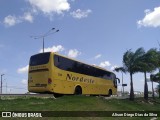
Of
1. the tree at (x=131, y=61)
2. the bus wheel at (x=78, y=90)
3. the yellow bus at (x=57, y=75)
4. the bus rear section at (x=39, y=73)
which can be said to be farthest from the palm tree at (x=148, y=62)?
the bus rear section at (x=39, y=73)

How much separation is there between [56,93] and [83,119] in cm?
1016

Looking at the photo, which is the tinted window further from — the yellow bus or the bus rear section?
the bus rear section

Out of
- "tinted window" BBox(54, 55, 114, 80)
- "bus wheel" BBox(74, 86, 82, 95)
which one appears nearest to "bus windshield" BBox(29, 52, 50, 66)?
"tinted window" BBox(54, 55, 114, 80)

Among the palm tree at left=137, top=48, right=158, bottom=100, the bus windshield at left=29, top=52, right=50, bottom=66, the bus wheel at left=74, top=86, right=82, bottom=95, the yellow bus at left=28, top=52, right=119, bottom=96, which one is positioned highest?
the palm tree at left=137, top=48, right=158, bottom=100

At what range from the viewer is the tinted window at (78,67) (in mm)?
27266

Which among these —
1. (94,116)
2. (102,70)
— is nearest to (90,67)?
(102,70)

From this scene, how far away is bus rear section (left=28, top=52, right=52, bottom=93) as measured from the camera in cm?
2633

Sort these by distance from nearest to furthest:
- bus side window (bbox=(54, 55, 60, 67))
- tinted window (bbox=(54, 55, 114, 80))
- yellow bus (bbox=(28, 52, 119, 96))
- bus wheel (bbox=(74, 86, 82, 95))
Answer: yellow bus (bbox=(28, 52, 119, 96))
bus side window (bbox=(54, 55, 60, 67))
tinted window (bbox=(54, 55, 114, 80))
bus wheel (bbox=(74, 86, 82, 95))

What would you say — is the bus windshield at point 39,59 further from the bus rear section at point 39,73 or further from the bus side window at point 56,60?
the bus side window at point 56,60

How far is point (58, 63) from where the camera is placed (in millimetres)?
27016

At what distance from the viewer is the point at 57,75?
2677 cm

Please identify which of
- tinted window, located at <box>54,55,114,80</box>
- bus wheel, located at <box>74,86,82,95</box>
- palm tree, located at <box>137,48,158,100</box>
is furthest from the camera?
palm tree, located at <box>137,48,158,100</box>

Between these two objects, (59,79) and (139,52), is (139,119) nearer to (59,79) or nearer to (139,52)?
(59,79)

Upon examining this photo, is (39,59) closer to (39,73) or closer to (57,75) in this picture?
(39,73)
